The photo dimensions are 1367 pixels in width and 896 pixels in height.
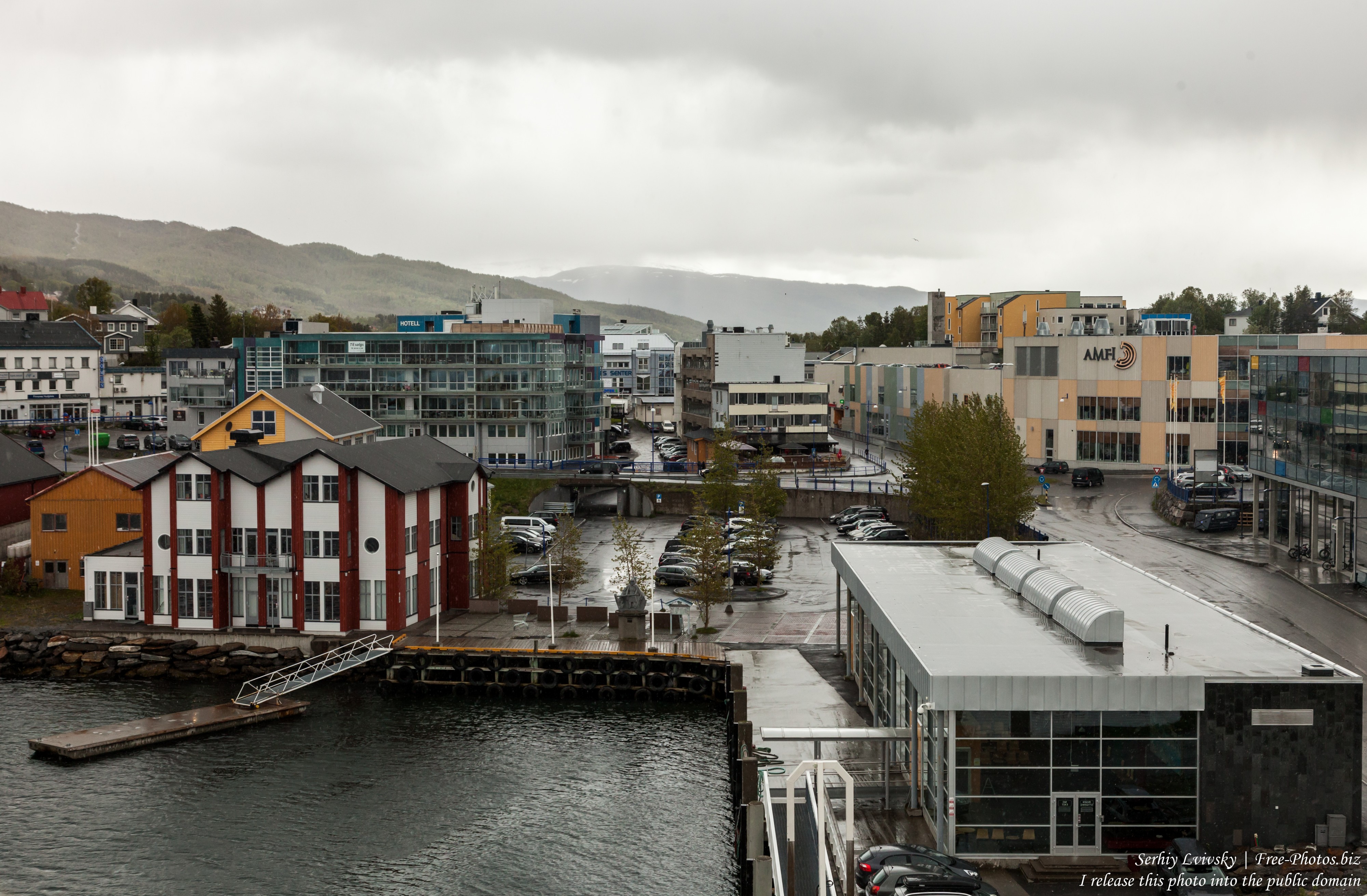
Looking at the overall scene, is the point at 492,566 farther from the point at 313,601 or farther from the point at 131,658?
the point at 131,658

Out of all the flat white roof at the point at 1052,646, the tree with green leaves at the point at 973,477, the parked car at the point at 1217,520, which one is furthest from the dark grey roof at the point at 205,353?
the flat white roof at the point at 1052,646

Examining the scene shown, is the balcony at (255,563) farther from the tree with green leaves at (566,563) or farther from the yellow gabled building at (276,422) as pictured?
the yellow gabled building at (276,422)

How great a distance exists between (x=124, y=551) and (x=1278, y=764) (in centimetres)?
4463

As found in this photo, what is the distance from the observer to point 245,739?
3994 cm

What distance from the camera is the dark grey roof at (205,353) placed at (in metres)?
109

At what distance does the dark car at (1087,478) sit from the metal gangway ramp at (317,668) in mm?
55694

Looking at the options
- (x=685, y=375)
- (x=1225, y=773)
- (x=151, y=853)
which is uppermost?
(x=685, y=375)

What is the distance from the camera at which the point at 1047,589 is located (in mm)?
32562

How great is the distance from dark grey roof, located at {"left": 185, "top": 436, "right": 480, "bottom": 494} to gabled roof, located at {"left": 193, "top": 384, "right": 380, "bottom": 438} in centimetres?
1880

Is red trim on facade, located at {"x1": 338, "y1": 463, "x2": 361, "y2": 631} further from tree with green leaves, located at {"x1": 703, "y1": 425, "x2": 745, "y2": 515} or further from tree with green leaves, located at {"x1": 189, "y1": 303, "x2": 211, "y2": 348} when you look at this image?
tree with green leaves, located at {"x1": 189, "y1": 303, "x2": 211, "y2": 348}

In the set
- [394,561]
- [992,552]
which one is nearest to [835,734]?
[992,552]

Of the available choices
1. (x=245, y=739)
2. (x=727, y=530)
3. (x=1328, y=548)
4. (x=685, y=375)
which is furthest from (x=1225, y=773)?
(x=685, y=375)

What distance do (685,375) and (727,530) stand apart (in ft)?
201

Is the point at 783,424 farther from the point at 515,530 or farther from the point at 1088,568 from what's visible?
the point at 1088,568
